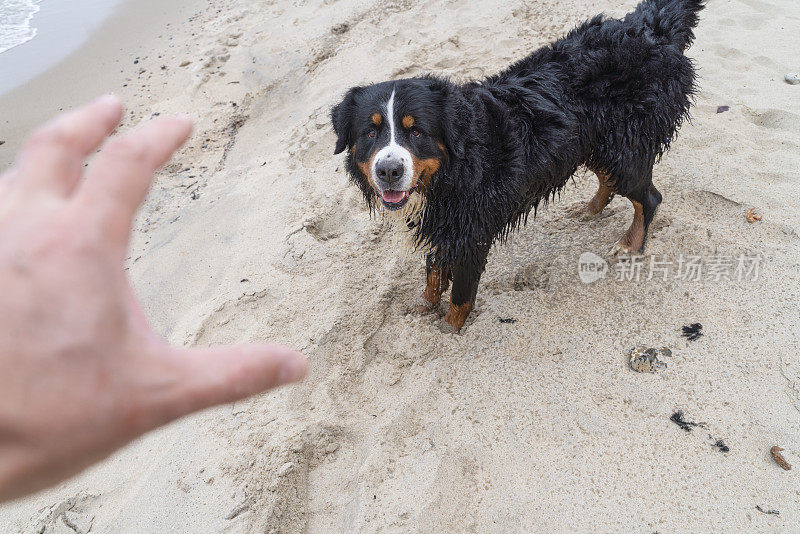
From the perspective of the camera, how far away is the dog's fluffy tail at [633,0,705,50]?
271 centimetres

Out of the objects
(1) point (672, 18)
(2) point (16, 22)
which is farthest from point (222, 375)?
(2) point (16, 22)

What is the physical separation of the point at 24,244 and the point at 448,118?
6.65 ft

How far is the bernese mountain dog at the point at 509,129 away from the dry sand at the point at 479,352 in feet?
1.97

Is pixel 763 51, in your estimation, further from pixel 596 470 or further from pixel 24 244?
pixel 24 244

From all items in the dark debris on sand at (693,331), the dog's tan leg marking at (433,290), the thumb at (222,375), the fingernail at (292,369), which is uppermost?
the thumb at (222,375)

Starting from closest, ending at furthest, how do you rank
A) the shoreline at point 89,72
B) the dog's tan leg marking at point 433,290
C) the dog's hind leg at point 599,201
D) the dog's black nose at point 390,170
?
the dog's black nose at point 390,170, the dog's tan leg marking at point 433,290, the dog's hind leg at point 599,201, the shoreline at point 89,72

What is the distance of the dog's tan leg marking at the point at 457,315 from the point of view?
2867mm

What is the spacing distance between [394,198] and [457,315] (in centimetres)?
93

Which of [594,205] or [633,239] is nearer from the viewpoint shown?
[633,239]

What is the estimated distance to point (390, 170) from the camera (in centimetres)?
223

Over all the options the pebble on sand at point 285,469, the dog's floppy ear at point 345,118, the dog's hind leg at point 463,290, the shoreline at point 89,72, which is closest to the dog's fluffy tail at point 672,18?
the dog's hind leg at point 463,290

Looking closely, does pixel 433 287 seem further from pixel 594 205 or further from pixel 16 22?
pixel 16 22

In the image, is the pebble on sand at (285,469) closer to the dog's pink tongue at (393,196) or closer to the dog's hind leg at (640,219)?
the dog's pink tongue at (393,196)

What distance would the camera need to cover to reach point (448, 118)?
2.37 m
